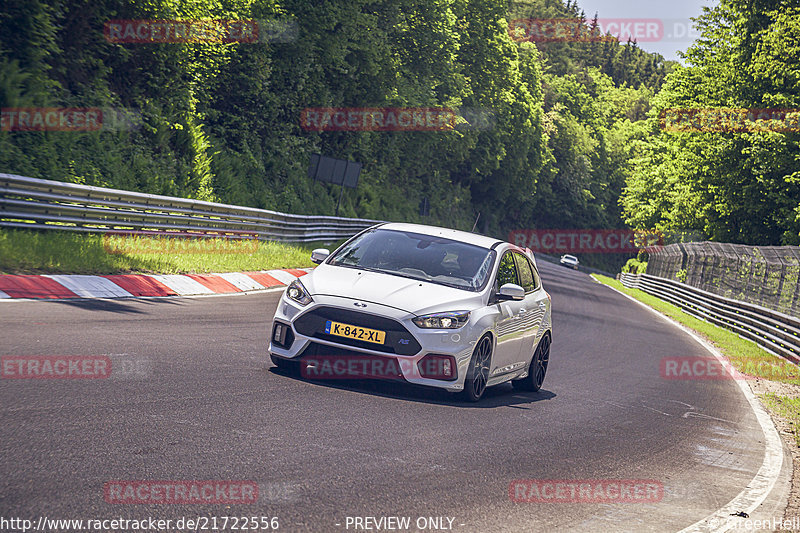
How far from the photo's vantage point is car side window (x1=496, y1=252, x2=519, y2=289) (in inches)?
382

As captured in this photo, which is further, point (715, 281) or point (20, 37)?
point (715, 281)

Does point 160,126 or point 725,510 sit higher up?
point 160,126

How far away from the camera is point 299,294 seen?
28.5 feet

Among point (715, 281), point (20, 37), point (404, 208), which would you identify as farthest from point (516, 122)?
point (20, 37)

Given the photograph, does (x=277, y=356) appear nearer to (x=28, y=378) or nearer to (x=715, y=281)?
(x=28, y=378)

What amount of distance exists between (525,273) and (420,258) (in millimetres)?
1783

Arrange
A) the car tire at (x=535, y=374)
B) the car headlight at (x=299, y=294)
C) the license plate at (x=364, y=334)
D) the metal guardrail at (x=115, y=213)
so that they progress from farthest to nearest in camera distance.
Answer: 1. the metal guardrail at (x=115, y=213)
2. the car tire at (x=535, y=374)
3. the car headlight at (x=299, y=294)
4. the license plate at (x=364, y=334)

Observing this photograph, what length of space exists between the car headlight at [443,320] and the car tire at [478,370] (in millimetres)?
343

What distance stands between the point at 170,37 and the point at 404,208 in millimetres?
31553

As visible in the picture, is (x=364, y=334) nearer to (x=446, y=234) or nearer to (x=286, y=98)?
(x=446, y=234)

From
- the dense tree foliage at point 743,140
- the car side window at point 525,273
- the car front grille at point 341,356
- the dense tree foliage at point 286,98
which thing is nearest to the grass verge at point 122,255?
the dense tree foliage at point 286,98

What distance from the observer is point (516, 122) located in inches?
3044

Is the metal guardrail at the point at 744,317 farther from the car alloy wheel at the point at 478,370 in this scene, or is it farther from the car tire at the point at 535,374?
the car alloy wheel at the point at 478,370

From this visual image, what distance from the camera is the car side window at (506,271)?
9.70 meters
